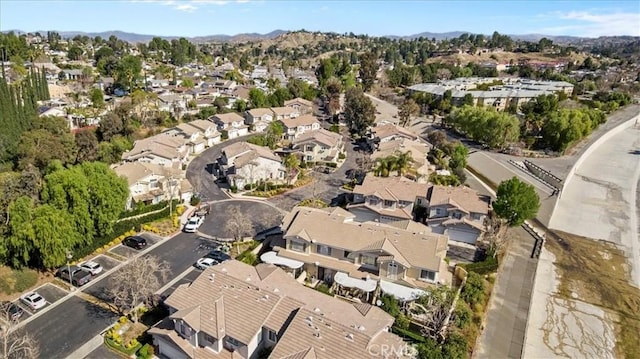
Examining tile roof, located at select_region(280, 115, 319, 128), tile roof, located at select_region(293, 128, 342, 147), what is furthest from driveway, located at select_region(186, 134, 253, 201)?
tile roof, located at select_region(293, 128, 342, 147)

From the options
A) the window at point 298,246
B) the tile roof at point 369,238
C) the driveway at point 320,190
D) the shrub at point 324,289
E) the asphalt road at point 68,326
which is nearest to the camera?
the asphalt road at point 68,326

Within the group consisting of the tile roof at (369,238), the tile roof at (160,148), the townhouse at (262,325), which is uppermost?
the tile roof at (160,148)

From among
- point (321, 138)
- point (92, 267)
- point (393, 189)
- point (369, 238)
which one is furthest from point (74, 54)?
point (369, 238)

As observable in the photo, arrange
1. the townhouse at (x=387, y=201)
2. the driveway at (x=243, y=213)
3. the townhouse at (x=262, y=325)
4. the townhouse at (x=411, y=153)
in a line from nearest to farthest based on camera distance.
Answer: the townhouse at (x=262, y=325) < the driveway at (x=243, y=213) < the townhouse at (x=387, y=201) < the townhouse at (x=411, y=153)

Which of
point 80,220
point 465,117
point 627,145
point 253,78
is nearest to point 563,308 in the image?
point 80,220

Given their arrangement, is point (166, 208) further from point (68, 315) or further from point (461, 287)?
point (461, 287)

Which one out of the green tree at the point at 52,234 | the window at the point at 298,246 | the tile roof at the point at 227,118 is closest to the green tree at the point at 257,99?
the tile roof at the point at 227,118

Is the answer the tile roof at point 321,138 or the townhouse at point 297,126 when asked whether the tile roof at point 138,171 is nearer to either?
the tile roof at point 321,138
